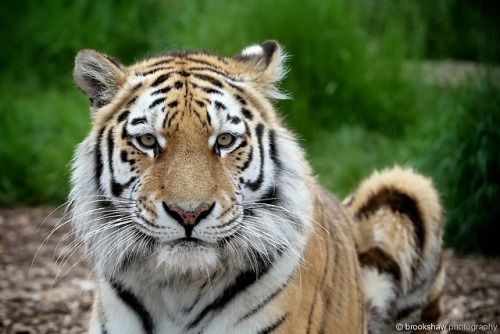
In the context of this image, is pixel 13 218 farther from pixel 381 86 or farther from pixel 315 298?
pixel 315 298

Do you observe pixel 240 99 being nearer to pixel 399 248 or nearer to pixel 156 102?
pixel 156 102

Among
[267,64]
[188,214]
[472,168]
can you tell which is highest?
[472,168]

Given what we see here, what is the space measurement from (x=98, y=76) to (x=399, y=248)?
1.93 m

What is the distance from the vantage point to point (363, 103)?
8.38 m

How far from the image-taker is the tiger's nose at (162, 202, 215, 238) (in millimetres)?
3025

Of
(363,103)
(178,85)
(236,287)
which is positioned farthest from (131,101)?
(363,103)

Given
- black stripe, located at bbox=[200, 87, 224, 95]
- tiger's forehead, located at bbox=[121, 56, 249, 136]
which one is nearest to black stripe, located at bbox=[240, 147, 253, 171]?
tiger's forehead, located at bbox=[121, 56, 249, 136]

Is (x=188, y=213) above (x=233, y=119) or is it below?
below

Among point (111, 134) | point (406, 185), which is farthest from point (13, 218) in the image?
point (111, 134)

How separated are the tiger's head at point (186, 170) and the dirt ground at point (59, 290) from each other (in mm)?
1387

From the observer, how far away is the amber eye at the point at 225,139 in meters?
3.28

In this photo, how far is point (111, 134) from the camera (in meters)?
3.40

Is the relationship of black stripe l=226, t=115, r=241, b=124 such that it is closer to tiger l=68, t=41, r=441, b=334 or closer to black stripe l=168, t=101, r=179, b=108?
tiger l=68, t=41, r=441, b=334

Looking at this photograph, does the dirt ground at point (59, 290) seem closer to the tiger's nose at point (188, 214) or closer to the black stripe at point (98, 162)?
the black stripe at point (98, 162)
